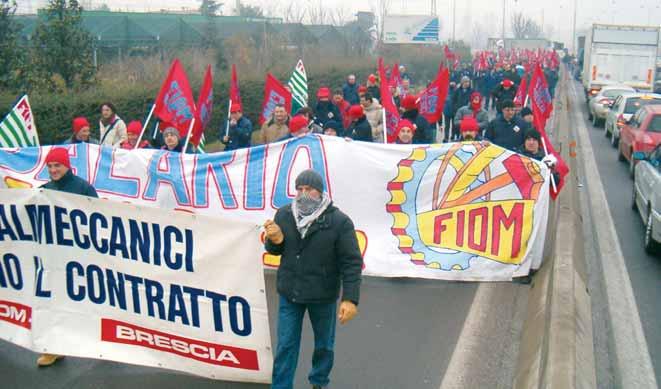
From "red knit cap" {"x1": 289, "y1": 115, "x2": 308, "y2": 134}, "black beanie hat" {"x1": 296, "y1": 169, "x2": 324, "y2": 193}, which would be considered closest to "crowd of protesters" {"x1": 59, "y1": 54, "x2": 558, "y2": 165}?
"red knit cap" {"x1": 289, "y1": 115, "x2": 308, "y2": 134}

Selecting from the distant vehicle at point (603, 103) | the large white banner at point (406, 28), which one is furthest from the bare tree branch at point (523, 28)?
the distant vehicle at point (603, 103)

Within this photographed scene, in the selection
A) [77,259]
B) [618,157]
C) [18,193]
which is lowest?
[618,157]

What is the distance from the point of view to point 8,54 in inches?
623

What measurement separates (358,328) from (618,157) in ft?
48.6

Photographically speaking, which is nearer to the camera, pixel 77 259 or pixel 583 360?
pixel 583 360

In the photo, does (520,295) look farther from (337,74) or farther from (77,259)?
(337,74)

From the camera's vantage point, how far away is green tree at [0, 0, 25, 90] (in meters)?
15.7

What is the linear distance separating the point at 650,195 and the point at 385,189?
13.1 feet

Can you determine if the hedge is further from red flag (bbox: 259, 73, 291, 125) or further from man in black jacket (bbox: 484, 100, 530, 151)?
man in black jacket (bbox: 484, 100, 530, 151)

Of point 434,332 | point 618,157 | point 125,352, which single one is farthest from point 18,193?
point 618,157

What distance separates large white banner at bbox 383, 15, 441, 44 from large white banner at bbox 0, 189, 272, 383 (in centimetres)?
5330

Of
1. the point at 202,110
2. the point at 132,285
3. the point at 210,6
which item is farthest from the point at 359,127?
the point at 210,6

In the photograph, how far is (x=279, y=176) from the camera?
352 inches

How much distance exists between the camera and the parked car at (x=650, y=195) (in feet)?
31.8
